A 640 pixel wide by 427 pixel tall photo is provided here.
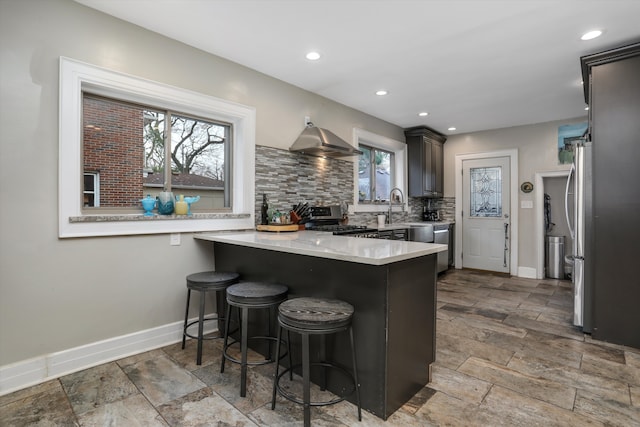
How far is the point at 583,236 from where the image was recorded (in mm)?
3109

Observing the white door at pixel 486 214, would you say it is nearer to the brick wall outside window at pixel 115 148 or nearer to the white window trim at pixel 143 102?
the white window trim at pixel 143 102

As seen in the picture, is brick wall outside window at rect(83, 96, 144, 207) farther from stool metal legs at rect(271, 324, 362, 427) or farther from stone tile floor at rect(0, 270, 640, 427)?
stool metal legs at rect(271, 324, 362, 427)

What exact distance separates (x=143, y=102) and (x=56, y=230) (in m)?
1.22

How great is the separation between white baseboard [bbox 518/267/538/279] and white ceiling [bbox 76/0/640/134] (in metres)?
2.90

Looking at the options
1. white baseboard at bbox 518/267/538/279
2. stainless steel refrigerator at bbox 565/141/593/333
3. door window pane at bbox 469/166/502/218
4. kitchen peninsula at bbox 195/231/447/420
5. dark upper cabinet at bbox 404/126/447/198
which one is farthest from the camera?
door window pane at bbox 469/166/502/218

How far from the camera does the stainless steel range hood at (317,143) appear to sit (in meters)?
3.61

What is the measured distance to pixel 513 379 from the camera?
2.29m

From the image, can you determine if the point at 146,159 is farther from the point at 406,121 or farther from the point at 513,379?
the point at 406,121

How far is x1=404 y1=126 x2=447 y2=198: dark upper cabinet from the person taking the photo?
230 inches

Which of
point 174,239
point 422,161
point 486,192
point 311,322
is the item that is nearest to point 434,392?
point 311,322

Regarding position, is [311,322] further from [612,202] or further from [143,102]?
[612,202]

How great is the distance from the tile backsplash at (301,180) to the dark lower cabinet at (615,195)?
2701 mm

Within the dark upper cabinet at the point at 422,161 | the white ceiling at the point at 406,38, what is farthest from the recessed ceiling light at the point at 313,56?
the dark upper cabinet at the point at 422,161

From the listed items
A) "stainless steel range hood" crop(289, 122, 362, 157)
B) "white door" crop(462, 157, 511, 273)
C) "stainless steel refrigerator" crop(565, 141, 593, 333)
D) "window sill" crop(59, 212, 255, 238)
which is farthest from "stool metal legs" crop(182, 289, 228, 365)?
"white door" crop(462, 157, 511, 273)
